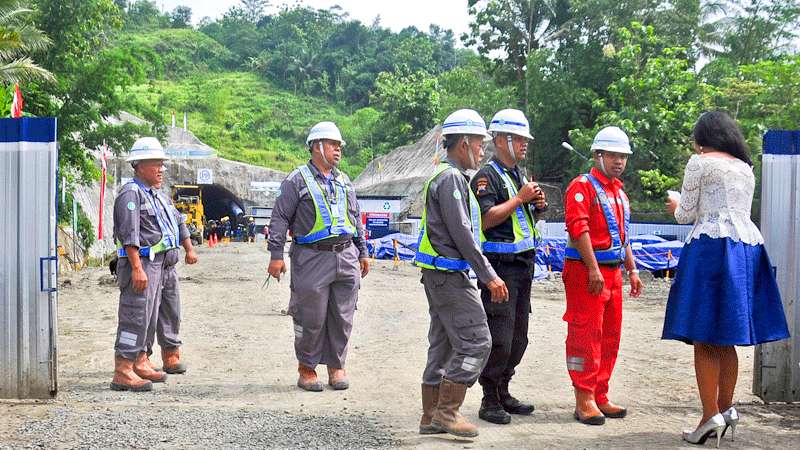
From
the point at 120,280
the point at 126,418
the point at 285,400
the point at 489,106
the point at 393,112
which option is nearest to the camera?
the point at 126,418

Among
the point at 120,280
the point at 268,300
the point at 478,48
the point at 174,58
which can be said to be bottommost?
the point at 268,300

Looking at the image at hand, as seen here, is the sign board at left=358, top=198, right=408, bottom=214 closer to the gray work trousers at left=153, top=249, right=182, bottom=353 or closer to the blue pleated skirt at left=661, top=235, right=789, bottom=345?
the gray work trousers at left=153, top=249, right=182, bottom=353

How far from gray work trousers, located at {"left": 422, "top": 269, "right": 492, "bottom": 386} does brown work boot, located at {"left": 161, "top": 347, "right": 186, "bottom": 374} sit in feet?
11.6

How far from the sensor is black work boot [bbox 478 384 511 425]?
658cm

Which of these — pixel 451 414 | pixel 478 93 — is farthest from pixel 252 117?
pixel 451 414

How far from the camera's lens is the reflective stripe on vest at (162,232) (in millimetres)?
8172

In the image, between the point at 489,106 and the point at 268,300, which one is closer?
the point at 268,300

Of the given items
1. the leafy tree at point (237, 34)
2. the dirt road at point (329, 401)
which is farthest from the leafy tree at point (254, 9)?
the dirt road at point (329, 401)

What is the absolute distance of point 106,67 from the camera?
27.5m

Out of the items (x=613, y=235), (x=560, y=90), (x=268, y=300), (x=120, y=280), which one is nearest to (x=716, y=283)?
(x=613, y=235)

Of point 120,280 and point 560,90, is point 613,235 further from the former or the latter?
point 560,90

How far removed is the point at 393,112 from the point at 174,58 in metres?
49.4

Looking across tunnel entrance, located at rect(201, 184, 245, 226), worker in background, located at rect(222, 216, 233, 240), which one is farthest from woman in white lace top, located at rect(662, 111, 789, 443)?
tunnel entrance, located at rect(201, 184, 245, 226)

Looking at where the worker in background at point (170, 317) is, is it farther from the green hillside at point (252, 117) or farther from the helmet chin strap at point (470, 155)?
the green hillside at point (252, 117)
